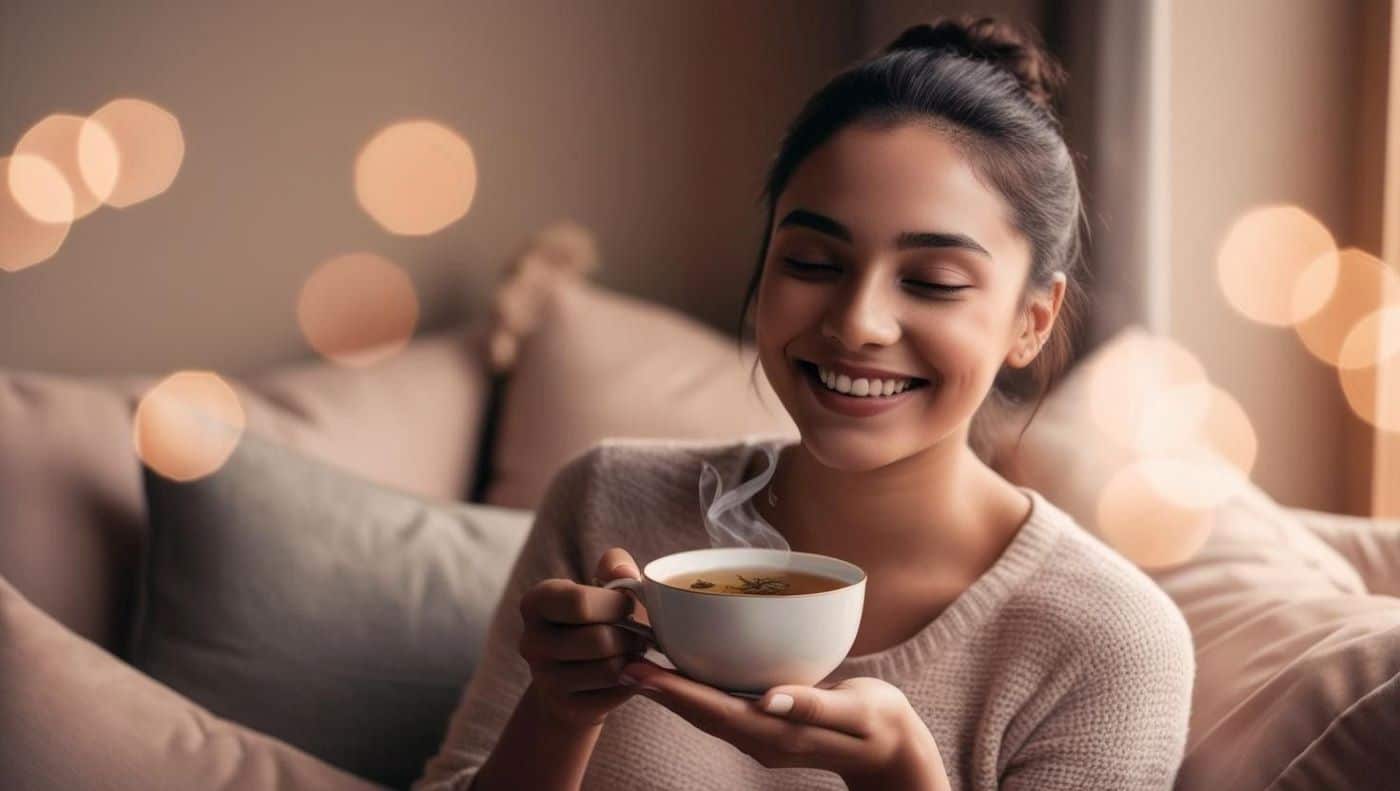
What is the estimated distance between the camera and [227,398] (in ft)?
6.36

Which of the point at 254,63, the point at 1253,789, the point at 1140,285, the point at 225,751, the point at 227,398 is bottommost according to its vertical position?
the point at 225,751

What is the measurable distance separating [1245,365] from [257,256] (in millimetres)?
1672

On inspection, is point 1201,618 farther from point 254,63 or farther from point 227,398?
point 254,63

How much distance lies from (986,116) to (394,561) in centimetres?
95

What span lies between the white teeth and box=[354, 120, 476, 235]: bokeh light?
1.49 m

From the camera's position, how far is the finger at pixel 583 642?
0.92 m

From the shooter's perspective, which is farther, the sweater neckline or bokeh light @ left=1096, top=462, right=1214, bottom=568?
bokeh light @ left=1096, top=462, right=1214, bottom=568

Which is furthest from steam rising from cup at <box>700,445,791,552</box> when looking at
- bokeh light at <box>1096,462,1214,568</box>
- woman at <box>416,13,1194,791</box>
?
bokeh light at <box>1096,462,1214,568</box>

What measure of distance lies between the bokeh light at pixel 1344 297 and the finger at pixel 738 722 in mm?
1257

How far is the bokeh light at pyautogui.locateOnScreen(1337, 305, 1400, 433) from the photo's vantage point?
1.76 metres

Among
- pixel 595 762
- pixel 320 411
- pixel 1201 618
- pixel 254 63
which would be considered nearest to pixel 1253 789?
pixel 1201 618

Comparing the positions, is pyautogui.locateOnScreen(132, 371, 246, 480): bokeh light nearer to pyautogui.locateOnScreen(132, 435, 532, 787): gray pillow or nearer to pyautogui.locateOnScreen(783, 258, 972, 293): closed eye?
pyautogui.locateOnScreen(132, 435, 532, 787): gray pillow

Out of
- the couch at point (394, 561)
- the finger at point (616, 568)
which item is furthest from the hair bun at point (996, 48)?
the finger at point (616, 568)

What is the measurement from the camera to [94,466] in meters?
1.70
